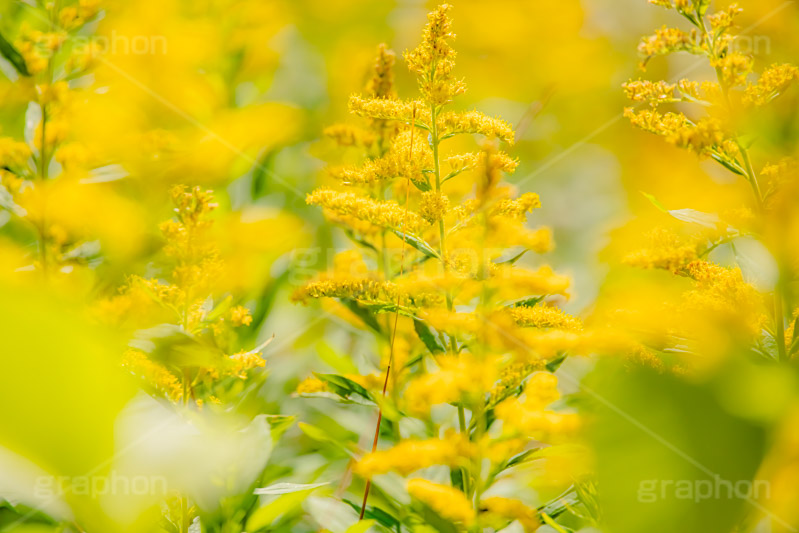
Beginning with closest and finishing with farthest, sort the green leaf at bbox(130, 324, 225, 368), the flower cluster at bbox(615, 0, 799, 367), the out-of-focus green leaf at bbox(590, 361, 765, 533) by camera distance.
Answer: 1. the out-of-focus green leaf at bbox(590, 361, 765, 533)
2. the green leaf at bbox(130, 324, 225, 368)
3. the flower cluster at bbox(615, 0, 799, 367)

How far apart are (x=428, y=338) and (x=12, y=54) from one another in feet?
1.14

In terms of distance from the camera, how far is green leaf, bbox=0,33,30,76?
1.42 ft

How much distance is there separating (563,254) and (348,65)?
0.19 m

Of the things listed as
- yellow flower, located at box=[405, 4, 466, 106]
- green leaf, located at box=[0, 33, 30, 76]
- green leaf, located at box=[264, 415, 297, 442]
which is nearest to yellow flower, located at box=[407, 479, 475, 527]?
green leaf, located at box=[264, 415, 297, 442]

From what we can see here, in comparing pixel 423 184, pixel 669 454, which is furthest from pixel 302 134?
pixel 669 454

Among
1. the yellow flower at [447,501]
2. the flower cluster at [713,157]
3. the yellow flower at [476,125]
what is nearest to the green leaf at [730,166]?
the flower cluster at [713,157]

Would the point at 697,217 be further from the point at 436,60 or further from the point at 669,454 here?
the point at 669,454

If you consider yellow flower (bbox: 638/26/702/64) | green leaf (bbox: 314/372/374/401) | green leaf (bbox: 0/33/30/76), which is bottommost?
green leaf (bbox: 314/372/374/401)

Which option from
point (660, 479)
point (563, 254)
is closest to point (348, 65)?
point (563, 254)

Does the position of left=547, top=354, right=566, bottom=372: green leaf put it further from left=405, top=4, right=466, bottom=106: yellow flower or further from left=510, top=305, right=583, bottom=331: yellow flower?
left=405, top=4, right=466, bottom=106: yellow flower

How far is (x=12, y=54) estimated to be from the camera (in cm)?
44

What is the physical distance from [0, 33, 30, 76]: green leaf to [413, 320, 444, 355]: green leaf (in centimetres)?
33

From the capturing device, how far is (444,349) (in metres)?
0.39

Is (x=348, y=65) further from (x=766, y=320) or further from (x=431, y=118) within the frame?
(x=766, y=320)
